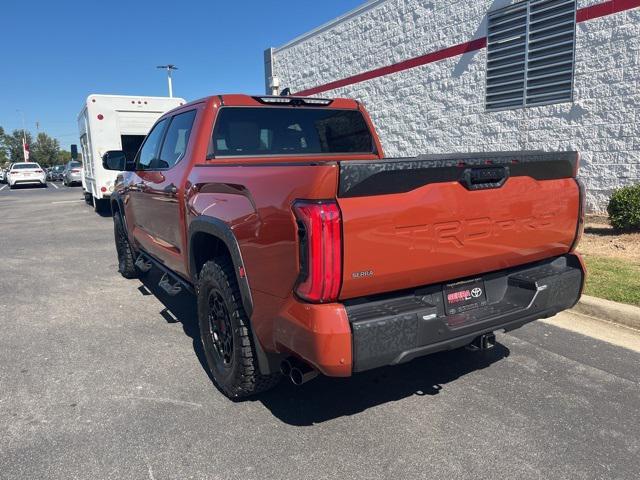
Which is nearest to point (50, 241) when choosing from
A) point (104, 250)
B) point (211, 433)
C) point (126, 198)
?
point (104, 250)

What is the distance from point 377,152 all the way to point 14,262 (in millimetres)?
6585

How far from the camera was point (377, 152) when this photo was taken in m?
4.86

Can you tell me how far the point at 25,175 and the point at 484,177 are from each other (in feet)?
118

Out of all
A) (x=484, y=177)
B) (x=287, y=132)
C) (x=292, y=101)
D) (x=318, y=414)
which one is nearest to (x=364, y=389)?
(x=318, y=414)

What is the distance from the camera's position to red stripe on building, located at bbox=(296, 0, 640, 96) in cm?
835

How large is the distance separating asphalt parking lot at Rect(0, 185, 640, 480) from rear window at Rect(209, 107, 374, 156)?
5.85 ft

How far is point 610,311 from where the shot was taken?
4.68 m

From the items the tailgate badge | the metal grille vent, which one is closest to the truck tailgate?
the tailgate badge

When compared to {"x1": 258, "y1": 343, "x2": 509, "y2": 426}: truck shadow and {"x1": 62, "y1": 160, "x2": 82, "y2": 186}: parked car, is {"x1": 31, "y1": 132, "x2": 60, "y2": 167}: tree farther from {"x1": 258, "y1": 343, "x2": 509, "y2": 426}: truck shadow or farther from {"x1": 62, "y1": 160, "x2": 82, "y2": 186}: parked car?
{"x1": 258, "y1": 343, "x2": 509, "y2": 426}: truck shadow

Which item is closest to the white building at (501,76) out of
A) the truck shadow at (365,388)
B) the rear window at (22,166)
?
Answer: the truck shadow at (365,388)

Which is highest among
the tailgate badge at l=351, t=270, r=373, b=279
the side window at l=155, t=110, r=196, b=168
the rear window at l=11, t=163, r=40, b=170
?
the side window at l=155, t=110, r=196, b=168

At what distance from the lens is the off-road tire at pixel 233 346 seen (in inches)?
124

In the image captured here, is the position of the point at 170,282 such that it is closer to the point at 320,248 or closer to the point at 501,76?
the point at 320,248

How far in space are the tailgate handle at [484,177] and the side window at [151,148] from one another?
330cm
